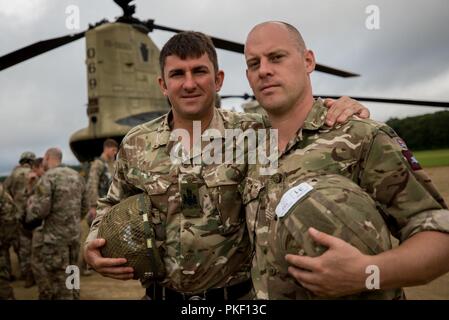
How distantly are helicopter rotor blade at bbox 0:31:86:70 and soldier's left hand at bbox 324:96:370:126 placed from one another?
6.72 meters

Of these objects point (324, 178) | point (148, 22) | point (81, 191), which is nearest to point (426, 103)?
point (81, 191)

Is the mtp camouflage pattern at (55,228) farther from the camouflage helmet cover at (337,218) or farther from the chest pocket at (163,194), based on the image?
the camouflage helmet cover at (337,218)

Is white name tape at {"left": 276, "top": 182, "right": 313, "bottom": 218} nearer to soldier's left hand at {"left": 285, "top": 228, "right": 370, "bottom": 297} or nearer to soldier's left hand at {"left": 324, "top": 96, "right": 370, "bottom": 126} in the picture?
soldier's left hand at {"left": 285, "top": 228, "right": 370, "bottom": 297}

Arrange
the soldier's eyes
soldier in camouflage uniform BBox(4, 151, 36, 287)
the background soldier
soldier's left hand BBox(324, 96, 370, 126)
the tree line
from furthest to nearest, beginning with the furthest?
the tree line, soldier in camouflage uniform BBox(4, 151, 36, 287), the background soldier, the soldier's eyes, soldier's left hand BBox(324, 96, 370, 126)

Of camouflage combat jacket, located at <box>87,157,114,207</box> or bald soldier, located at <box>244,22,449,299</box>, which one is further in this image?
camouflage combat jacket, located at <box>87,157,114,207</box>

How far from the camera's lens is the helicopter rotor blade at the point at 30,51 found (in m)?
7.03

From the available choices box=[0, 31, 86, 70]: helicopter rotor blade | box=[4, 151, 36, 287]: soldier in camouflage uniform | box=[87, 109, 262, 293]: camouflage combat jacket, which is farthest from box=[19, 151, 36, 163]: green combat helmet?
box=[87, 109, 262, 293]: camouflage combat jacket

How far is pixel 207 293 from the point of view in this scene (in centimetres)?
204

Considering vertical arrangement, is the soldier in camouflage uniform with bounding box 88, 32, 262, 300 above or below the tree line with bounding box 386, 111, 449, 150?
below

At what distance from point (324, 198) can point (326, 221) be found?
0.08m

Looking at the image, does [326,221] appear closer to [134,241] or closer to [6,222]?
[134,241]

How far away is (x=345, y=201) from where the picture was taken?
135cm

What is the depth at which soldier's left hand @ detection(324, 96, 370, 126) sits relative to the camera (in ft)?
5.52

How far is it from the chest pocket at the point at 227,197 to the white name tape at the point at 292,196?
0.61 meters
